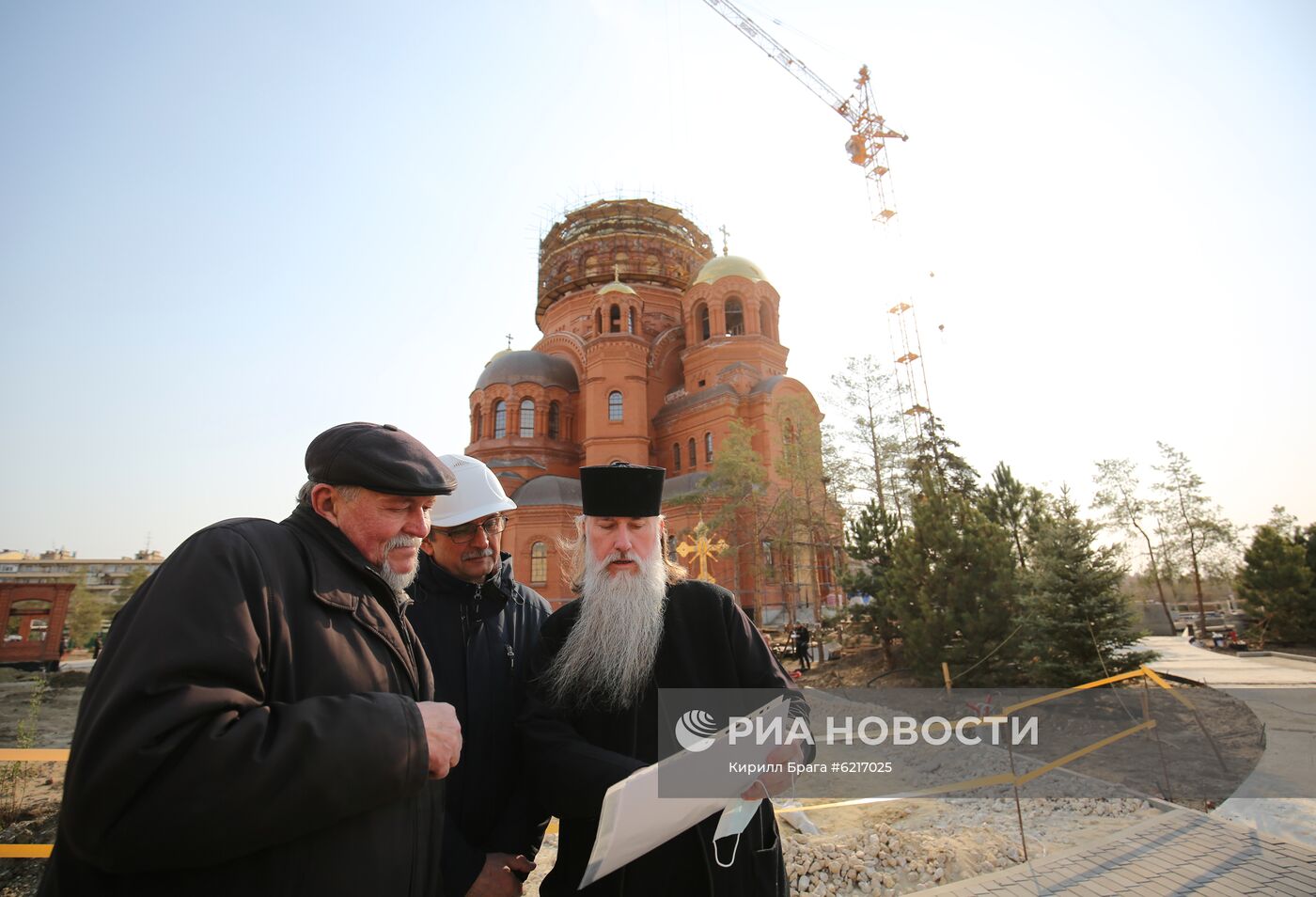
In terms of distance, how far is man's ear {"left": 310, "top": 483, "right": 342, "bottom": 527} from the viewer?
185cm

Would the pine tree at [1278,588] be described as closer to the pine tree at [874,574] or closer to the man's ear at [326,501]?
the pine tree at [874,574]

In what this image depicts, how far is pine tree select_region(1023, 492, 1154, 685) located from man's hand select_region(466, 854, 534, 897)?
935cm

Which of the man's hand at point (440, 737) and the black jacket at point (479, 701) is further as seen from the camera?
the black jacket at point (479, 701)

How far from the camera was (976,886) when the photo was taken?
13.4 ft

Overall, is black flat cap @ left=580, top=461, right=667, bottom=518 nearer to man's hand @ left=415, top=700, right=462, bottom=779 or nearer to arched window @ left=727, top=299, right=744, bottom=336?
man's hand @ left=415, top=700, right=462, bottom=779

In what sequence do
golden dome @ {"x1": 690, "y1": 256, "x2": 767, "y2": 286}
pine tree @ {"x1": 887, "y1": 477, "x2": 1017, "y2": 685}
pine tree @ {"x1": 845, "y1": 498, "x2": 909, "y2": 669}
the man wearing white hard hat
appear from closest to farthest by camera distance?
the man wearing white hard hat → pine tree @ {"x1": 887, "y1": 477, "x2": 1017, "y2": 685} → pine tree @ {"x1": 845, "y1": 498, "x2": 909, "y2": 669} → golden dome @ {"x1": 690, "y1": 256, "x2": 767, "y2": 286}

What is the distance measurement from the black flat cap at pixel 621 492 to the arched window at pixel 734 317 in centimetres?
2646

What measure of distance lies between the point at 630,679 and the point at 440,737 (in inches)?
41.3

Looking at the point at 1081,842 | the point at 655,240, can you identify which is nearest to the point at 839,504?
the point at 1081,842

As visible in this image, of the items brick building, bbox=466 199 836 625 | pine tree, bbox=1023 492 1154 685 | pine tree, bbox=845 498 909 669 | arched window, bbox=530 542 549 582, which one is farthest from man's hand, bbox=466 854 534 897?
arched window, bbox=530 542 549 582

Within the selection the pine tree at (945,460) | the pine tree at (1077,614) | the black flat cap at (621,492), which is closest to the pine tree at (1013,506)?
the pine tree at (945,460)

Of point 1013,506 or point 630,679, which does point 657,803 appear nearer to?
point 630,679

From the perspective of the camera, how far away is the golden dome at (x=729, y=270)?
93.2 ft

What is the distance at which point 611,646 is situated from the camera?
8.28 feet
